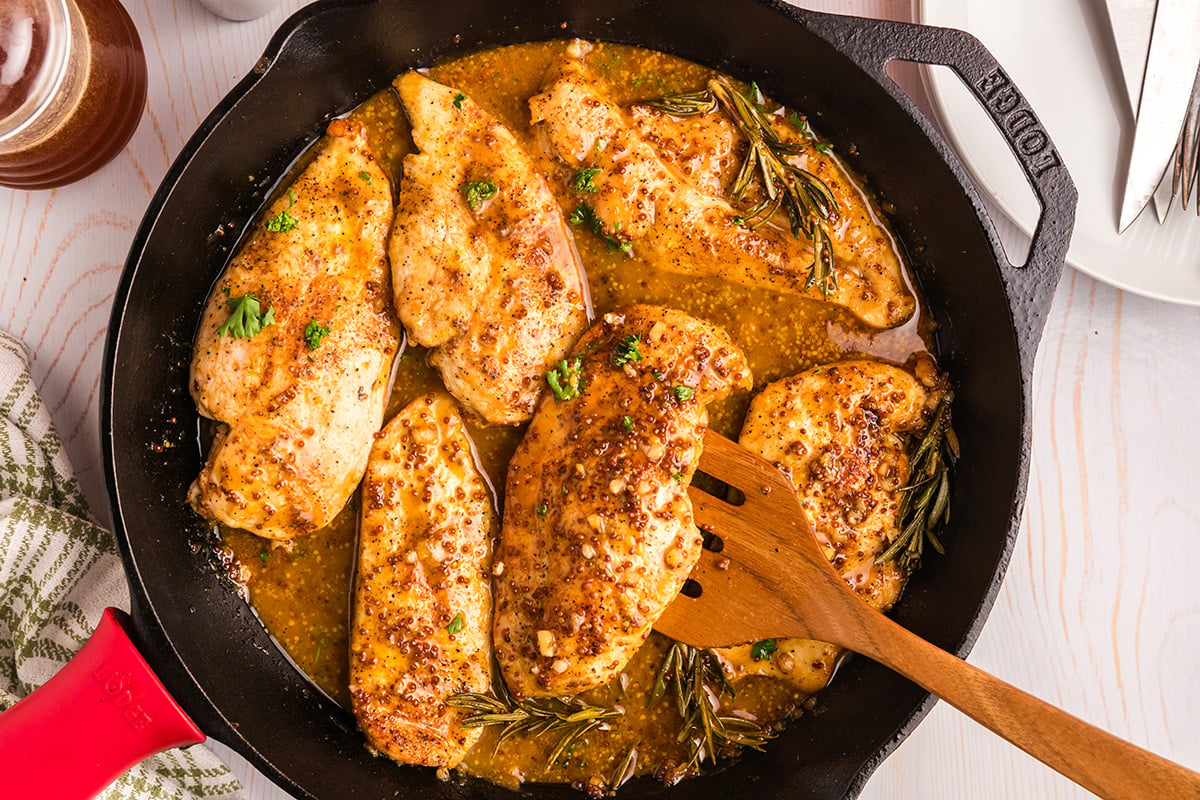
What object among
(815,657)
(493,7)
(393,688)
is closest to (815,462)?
(815,657)

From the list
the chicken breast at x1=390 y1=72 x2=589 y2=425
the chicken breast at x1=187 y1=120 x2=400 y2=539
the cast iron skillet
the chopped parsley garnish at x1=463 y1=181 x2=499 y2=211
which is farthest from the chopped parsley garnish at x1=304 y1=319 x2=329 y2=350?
the chopped parsley garnish at x1=463 y1=181 x2=499 y2=211

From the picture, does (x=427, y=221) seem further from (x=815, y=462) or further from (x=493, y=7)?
(x=815, y=462)

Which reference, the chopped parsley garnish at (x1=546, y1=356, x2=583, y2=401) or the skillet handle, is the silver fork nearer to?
the skillet handle

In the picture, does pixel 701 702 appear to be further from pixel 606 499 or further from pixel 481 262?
pixel 481 262

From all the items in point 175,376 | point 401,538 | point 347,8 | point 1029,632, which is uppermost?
point 347,8

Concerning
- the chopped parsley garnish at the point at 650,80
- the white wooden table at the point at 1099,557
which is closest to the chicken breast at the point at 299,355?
the chopped parsley garnish at the point at 650,80

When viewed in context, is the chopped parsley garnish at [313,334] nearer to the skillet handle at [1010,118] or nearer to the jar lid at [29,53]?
the jar lid at [29,53]

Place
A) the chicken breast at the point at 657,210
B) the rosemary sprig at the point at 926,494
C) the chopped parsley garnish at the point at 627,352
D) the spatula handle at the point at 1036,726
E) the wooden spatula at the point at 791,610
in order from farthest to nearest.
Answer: the rosemary sprig at the point at 926,494, the chicken breast at the point at 657,210, the chopped parsley garnish at the point at 627,352, the wooden spatula at the point at 791,610, the spatula handle at the point at 1036,726
